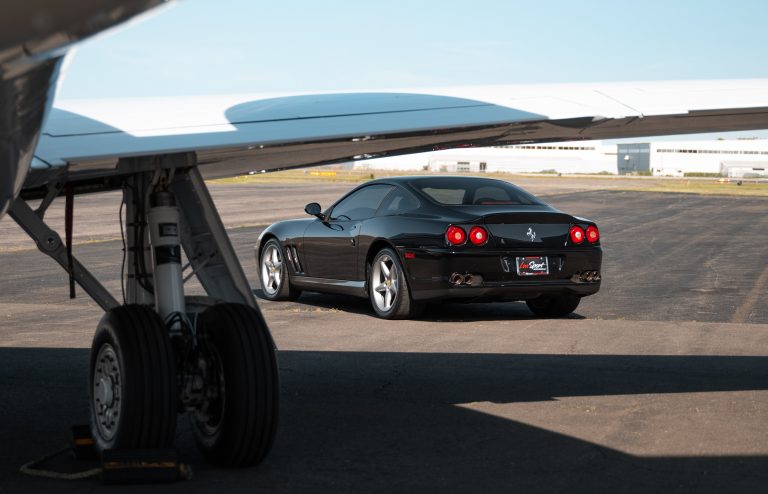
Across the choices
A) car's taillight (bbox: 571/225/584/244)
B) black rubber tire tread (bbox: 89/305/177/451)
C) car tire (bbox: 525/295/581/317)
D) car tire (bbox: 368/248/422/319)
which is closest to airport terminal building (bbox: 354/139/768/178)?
car tire (bbox: 525/295/581/317)

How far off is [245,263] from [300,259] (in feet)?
17.0

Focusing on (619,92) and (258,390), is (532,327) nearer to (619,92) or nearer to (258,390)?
(619,92)

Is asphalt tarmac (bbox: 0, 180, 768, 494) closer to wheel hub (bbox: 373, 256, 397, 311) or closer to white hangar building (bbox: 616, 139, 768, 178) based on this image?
wheel hub (bbox: 373, 256, 397, 311)

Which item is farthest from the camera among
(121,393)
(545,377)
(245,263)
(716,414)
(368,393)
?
(245,263)

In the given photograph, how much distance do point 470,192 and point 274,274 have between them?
2996mm

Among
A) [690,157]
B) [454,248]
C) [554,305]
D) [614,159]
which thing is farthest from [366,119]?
[690,157]

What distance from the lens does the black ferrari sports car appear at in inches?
434

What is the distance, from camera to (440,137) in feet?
20.6

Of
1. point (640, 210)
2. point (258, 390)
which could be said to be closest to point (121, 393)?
point (258, 390)

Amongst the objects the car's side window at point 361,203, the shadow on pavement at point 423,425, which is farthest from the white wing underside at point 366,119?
the car's side window at point 361,203

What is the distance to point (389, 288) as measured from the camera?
38.5ft

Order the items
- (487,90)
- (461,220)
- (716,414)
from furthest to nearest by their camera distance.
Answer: (461,220) → (716,414) → (487,90)

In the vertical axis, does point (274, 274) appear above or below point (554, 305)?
above

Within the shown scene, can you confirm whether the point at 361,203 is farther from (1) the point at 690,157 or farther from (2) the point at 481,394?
(1) the point at 690,157
